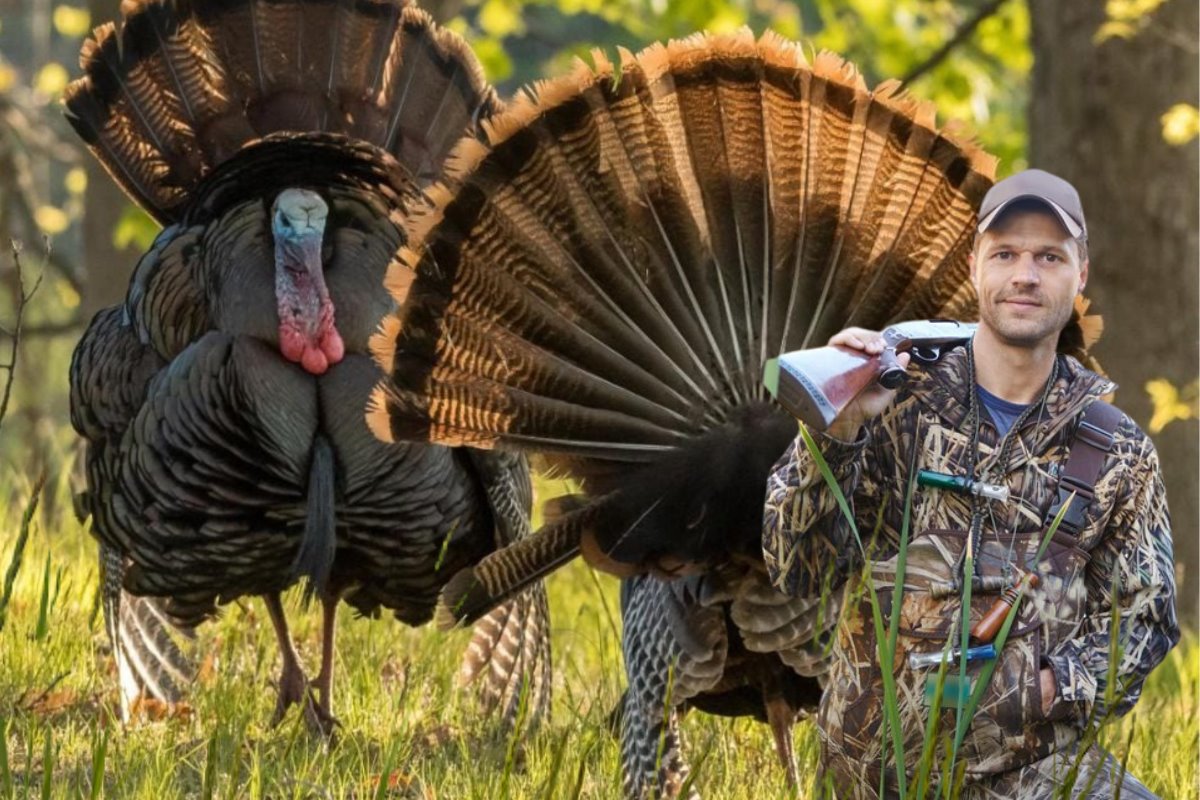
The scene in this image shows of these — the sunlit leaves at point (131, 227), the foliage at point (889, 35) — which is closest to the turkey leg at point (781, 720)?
the sunlit leaves at point (131, 227)

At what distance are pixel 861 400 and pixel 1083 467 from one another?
39 cm

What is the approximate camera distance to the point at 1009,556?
3.05m

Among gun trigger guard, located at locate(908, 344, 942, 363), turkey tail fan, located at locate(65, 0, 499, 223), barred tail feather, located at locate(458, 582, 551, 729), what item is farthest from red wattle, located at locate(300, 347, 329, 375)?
gun trigger guard, located at locate(908, 344, 942, 363)

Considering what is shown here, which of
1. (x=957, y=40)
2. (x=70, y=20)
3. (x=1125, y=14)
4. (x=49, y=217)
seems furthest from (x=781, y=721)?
(x=49, y=217)

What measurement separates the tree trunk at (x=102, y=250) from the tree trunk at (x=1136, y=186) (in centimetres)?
398

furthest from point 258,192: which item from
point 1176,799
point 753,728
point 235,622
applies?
point 1176,799

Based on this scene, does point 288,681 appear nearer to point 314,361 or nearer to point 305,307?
point 314,361

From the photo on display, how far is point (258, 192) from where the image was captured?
5.53m

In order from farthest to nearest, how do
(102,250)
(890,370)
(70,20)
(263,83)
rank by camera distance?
(70,20) → (102,250) → (263,83) → (890,370)

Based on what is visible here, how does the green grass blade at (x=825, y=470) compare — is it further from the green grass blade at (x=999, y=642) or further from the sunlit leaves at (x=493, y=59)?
the sunlit leaves at (x=493, y=59)

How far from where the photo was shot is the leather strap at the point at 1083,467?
3.05 metres

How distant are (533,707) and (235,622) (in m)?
Answer: 1.34

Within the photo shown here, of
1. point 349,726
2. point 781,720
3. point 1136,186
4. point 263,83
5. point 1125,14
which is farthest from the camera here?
point 1136,186

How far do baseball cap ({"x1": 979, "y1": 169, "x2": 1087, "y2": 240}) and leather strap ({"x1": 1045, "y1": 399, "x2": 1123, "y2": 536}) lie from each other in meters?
0.31
